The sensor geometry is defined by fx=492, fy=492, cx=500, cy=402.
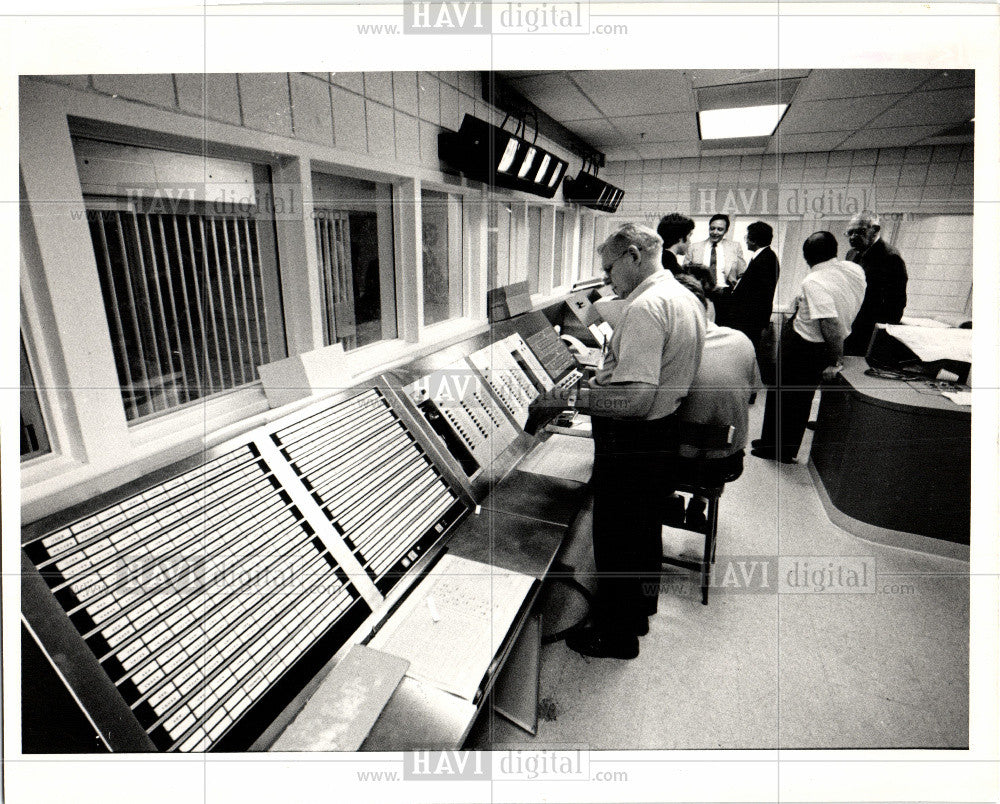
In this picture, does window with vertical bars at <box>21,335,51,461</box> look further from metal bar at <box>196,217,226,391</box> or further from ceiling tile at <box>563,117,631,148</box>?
ceiling tile at <box>563,117,631,148</box>

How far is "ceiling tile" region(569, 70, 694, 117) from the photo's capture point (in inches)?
91.3

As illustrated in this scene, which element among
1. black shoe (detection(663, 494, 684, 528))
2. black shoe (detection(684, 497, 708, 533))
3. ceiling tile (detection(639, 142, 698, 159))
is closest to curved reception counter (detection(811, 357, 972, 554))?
black shoe (detection(684, 497, 708, 533))

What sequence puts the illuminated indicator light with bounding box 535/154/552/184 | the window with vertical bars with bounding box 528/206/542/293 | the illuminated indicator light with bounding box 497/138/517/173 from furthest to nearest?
the window with vertical bars with bounding box 528/206/542/293
the illuminated indicator light with bounding box 535/154/552/184
the illuminated indicator light with bounding box 497/138/517/173

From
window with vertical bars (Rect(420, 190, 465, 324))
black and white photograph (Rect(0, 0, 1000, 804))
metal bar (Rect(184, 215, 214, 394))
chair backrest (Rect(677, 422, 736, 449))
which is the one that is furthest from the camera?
window with vertical bars (Rect(420, 190, 465, 324))

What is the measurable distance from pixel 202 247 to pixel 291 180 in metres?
0.34

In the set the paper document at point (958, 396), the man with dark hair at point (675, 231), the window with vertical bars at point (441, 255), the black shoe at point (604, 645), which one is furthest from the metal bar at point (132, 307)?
the paper document at point (958, 396)

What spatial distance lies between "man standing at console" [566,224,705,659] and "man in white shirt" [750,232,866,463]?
6.21 feet

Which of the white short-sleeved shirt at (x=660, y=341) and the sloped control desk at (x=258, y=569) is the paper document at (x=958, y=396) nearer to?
the white short-sleeved shirt at (x=660, y=341)

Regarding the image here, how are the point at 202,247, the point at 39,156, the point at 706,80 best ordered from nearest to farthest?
1. the point at 39,156
2. the point at 202,247
3. the point at 706,80

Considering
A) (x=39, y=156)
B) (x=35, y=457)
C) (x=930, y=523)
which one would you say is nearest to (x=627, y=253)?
(x=39, y=156)

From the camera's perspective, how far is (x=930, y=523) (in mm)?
2627

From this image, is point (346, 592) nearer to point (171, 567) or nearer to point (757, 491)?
point (171, 567)

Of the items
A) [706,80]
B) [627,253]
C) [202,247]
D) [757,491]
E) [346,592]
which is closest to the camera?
[346,592]

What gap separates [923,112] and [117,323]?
199 inches
